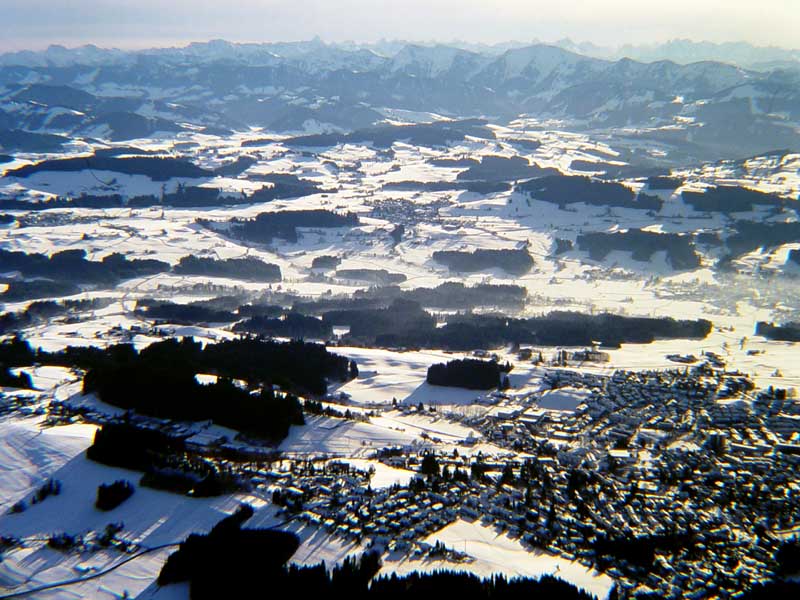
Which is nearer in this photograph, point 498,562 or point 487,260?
point 498,562

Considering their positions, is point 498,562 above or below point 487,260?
above

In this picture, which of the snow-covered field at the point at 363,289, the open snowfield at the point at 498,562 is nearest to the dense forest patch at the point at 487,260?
the snow-covered field at the point at 363,289

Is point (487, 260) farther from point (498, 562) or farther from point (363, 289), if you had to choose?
point (498, 562)

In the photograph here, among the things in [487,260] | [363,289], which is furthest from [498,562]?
[487,260]

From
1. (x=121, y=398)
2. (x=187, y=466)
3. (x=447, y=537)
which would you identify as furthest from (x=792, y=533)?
(x=121, y=398)

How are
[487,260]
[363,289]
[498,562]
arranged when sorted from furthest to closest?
[487,260] → [363,289] → [498,562]

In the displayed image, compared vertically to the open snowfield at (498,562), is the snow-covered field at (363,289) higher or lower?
lower

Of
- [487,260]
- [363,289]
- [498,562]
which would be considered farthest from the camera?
[487,260]

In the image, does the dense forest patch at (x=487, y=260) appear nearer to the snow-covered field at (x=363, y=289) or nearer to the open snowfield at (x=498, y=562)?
the snow-covered field at (x=363, y=289)

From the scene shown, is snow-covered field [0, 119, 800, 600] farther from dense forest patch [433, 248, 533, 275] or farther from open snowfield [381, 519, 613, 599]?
dense forest patch [433, 248, 533, 275]

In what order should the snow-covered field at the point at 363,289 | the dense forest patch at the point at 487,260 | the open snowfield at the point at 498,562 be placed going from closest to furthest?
the open snowfield at the point at 498,562, the snow-covered field at the point at 363,289, the dense forest patch at the point at 487,260

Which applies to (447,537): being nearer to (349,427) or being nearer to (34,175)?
(349,427)

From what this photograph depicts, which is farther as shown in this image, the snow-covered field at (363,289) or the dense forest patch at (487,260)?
the dense forest patch at (487,260)
